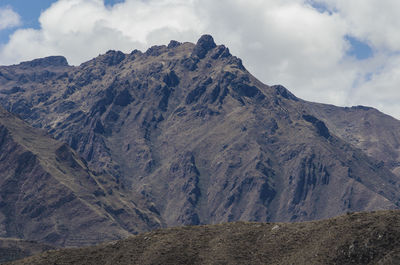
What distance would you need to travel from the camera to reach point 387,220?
92.9m

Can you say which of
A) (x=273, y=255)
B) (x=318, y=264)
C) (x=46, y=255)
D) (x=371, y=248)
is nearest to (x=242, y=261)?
(x=273, y=255)

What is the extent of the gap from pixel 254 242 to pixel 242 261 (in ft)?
21.2

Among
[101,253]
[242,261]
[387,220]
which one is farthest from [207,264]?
[387,220]

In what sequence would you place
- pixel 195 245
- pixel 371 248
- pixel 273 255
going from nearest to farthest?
1. pixel 371 248
2. pixel 273 255
3. pixel 195 245

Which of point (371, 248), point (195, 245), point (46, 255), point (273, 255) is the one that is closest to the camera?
point (371, 248)

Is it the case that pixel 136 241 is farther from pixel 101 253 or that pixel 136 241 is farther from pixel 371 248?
pixel 371 248

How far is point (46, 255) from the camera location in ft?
372

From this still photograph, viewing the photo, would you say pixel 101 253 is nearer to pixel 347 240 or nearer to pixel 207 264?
pixel 207 264

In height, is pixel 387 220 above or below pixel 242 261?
above

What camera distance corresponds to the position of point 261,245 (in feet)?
336

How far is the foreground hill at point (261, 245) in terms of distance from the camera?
88.8 metres

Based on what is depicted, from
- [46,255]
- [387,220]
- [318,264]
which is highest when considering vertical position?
[387,220]

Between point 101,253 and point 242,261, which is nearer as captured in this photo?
point 242,261

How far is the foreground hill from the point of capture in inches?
3494
